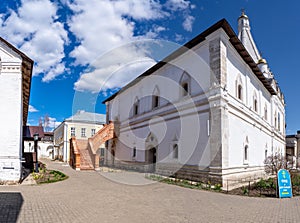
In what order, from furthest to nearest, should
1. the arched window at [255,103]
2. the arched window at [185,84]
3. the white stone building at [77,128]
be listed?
the white stone building at [77,128] → the arched window at [255,103] → the arched window at [185,84]

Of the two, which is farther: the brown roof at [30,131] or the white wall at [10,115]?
the brown roof at [30,131]

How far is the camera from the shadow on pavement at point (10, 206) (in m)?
6.54

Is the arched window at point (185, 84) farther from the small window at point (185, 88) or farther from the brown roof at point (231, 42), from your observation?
the brown roof at point (231, 42)

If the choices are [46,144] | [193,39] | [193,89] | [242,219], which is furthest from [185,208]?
[46,144]

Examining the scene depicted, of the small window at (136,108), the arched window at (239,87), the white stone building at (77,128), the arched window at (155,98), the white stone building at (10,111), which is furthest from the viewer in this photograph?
the white stone building at (77,128)

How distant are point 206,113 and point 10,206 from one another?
1098cm

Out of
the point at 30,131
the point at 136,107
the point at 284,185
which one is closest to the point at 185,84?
the point at 284,185

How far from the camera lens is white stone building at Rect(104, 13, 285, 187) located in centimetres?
1453

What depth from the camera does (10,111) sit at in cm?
1237

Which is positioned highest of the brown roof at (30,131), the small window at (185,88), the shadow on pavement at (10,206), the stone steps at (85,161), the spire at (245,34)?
the spire at (245,34)

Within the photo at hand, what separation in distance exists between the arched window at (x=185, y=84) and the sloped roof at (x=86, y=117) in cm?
2746

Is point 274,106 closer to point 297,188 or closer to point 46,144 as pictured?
point 297,188

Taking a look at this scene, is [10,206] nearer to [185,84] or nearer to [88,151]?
[185,84]

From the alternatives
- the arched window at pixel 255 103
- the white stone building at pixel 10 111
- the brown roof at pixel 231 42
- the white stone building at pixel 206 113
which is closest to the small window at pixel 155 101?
the white stone building at pixel 206 113
